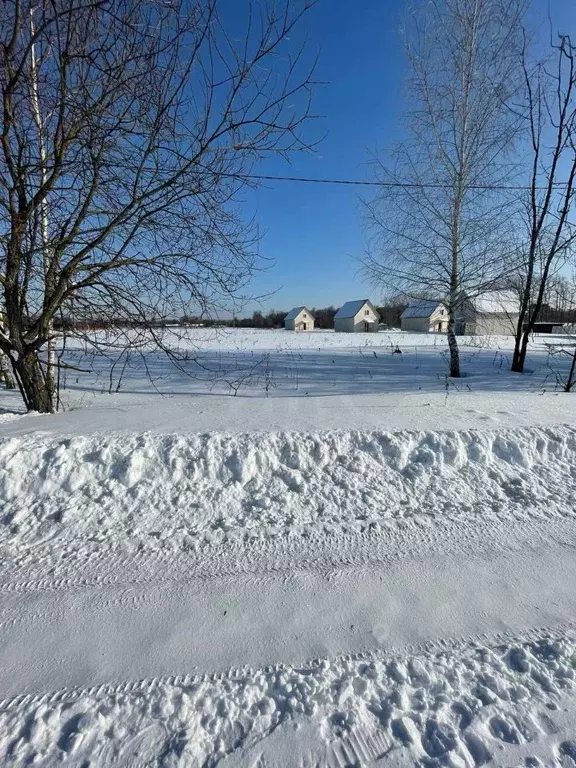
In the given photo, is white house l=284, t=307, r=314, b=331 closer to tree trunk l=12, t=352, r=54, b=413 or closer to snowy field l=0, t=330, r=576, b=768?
tree trunk l=12, t=352, r=54, b=413

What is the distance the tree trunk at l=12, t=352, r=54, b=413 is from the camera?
18.5ft

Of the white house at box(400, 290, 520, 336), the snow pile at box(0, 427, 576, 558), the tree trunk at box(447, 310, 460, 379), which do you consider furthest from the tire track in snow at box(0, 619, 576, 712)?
the tree trunk at box(447, 310, 460, 379)

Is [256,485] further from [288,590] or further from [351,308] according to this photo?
[351,308]

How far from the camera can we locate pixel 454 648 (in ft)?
6.73

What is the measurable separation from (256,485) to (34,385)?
170 inches

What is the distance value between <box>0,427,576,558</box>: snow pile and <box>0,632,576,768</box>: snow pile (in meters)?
1.19

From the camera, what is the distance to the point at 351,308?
62312 mm

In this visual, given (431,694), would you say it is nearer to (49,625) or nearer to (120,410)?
(49,625)

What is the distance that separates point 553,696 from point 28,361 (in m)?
6.78

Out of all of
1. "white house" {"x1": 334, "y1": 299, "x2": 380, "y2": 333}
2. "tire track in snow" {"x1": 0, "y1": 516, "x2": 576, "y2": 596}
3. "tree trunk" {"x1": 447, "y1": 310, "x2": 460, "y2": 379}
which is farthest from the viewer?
"white house" {"x1": 334, "y1": 299, "x2": 380, "y2": 333}

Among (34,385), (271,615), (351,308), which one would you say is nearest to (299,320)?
(351,308)

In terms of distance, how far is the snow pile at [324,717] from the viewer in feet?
5.08

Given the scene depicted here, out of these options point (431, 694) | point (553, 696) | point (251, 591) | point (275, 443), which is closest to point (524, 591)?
point (553, 696)

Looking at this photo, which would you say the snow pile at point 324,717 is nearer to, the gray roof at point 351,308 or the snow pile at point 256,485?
the snow pile at point 256,485
